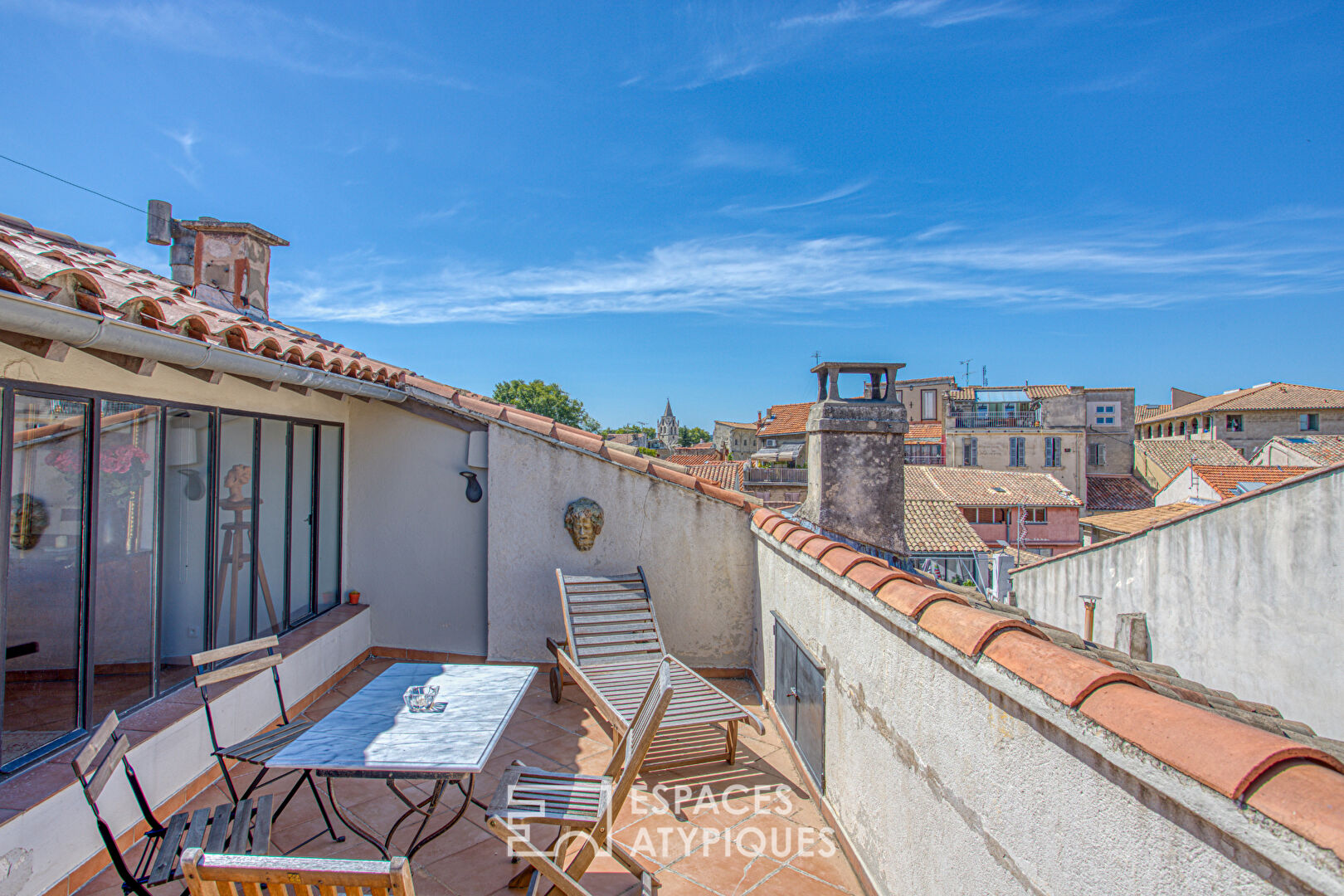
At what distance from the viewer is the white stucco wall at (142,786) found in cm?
244

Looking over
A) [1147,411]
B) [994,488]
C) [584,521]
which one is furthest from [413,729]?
[1147,411]

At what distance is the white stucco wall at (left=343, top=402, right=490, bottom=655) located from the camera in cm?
584

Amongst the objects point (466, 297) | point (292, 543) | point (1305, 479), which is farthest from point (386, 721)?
point (466, 297)

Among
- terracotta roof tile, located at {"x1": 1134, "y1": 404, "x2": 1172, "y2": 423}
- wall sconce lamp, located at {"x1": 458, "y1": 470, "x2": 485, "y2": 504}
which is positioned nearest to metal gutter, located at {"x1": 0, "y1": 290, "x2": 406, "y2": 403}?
wall sconce lamp, located at {"x1": 458, "y1": 470, "x2": 485, "y2": 504}

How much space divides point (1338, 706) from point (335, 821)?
669 cm

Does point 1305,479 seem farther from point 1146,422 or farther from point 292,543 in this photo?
point 1146,422

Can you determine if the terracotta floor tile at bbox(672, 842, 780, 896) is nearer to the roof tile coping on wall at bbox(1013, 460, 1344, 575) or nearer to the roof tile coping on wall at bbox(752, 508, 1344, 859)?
the roof tile coping on wall at bbox(752, 508, 1344, 859)

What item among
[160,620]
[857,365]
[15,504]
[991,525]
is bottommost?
[991,525]

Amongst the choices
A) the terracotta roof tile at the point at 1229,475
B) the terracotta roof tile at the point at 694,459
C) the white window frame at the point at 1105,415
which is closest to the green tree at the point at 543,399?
the terracotta roof tile at the point at 694,459

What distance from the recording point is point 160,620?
3613 mm

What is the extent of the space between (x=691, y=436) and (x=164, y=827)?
102 m

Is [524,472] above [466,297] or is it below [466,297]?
below

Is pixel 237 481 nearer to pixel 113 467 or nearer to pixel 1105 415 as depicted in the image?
pixel 113 467

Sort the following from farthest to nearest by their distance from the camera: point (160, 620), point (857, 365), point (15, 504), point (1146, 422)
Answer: point (1146, 422) < point (857, 365) < point (160, 620) < point (15, 504)
